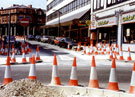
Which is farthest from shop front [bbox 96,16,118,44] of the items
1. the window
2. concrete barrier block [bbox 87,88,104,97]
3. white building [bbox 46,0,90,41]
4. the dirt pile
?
the dirt pile

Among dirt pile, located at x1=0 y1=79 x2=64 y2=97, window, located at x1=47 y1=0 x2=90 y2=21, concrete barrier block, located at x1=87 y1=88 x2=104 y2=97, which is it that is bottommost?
concrete barrier block, located at x1=87 y1=88 x2=104 y2=97

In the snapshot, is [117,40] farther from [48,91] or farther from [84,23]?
[48,91]

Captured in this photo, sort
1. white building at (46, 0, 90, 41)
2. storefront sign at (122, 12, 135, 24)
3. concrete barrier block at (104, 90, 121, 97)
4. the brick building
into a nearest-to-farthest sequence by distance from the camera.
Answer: concrete barrier block at (104, 90, 121, 97)
storefront sign at (122, 12, 135, 24)
white building at (46, 0, 90, 41)
the brick building

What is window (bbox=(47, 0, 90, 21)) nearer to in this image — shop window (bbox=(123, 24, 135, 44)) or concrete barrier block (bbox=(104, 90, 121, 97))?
shop window (bbox=(123, 24, 135, 44))

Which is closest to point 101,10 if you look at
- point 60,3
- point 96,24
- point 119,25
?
point 96,24

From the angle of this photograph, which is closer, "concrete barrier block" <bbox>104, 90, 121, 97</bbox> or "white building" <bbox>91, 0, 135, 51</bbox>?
"concrete barrier block" <bbox>104, 90, 121, 97</bbox>

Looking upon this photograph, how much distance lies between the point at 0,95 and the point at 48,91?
1028mm

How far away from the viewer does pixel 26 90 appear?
5.10m

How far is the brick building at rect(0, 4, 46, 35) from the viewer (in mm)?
88750

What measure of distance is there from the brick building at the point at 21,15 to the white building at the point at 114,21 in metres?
55.0

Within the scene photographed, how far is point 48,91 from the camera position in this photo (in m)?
5.35

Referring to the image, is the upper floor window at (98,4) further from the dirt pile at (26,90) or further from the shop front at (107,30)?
the dirt pile at (26,90)

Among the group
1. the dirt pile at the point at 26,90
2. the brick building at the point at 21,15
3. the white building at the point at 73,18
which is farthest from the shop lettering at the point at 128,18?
the brick building at the point at 21,15

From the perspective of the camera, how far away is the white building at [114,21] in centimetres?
2602
